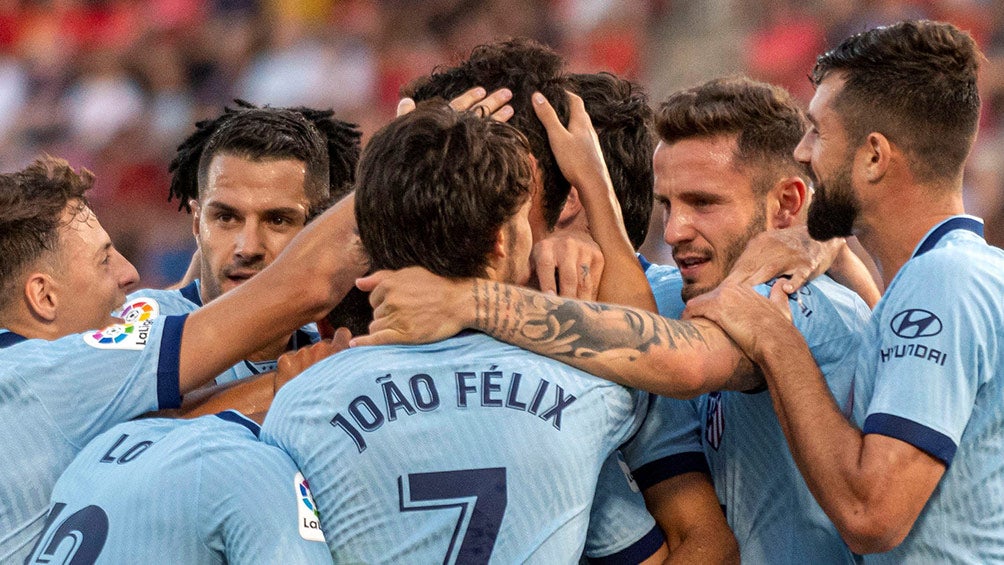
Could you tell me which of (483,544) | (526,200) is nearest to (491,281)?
(526,200)

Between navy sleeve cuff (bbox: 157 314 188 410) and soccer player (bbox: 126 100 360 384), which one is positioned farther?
soccer player (bbox: 126 100 360 384)

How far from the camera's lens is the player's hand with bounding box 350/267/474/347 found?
299 cm

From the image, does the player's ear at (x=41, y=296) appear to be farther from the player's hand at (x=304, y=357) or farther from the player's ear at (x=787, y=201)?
the player's ear at (x=787, y=201)

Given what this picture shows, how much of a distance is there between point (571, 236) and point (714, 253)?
78 centimetres

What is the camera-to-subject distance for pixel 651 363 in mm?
3080

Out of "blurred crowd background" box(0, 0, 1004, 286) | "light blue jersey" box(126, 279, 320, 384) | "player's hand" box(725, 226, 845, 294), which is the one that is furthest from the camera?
"blurred crowd background" box(0, 0, 1004, 286)

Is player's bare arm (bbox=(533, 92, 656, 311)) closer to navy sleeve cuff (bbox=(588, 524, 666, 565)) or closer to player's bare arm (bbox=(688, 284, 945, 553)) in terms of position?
player's bare arm (bbox=(688, 284, 945, 553))

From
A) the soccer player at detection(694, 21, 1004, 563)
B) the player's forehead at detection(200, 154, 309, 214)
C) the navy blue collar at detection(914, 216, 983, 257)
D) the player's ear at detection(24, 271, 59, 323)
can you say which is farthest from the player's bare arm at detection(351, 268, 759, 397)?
the player's forehead at detection(200, 154, 309, 214)

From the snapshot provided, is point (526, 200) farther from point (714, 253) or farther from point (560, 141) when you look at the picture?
point (714, 253)

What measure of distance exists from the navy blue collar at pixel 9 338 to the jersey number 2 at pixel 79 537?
3.36 feet

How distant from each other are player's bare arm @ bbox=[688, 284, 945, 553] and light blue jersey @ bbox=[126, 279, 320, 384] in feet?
5.76

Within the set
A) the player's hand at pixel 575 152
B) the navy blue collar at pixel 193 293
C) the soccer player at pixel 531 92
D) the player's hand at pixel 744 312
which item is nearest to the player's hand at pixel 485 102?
the soccer player at pixel 531 92

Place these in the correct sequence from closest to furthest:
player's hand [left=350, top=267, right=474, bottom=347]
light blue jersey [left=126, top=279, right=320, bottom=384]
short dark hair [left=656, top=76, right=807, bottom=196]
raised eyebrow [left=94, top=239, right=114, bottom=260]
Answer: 1. player's hand [left=350, top=267, right=474, bottom=347]
2. raised eyebrow [left=94, top=239, right=114, bottom=260]
3. short dark hair [left=656, top=76, right=807, bottom=196]
4. light blue jersey [left=126, top=279, right=320, bottom=384]

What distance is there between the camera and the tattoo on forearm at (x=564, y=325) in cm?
303
